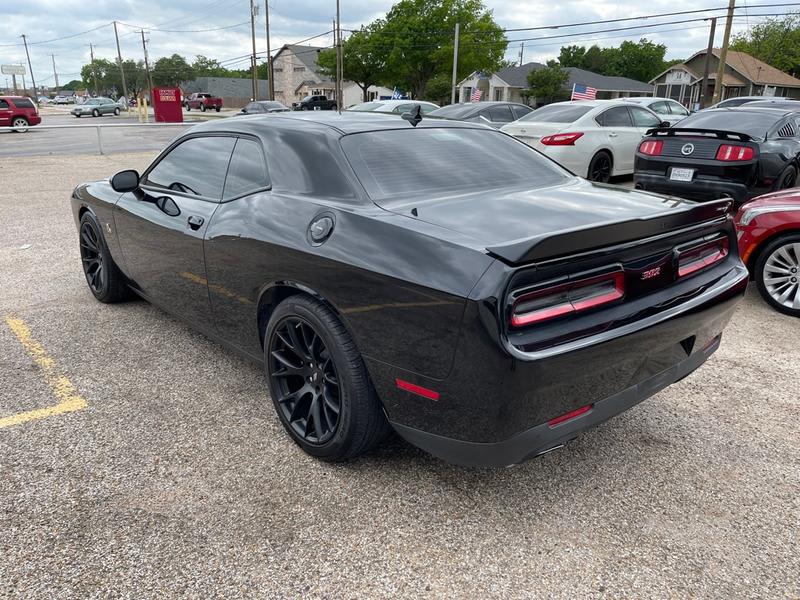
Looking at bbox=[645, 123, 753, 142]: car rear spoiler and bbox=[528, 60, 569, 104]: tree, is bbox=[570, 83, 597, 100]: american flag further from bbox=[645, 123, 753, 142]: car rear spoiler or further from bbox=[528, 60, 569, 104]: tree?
bbox=[528, 60, 569, 104]: tree

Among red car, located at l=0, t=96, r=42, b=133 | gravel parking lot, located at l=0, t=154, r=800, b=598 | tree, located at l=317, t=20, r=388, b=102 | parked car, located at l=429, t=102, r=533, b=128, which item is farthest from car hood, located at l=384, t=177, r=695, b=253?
tree, located at l=317, t=20, r=388, b=102

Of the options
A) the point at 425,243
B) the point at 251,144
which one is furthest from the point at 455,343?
the point at 251,144

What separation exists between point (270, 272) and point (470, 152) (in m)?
1.26

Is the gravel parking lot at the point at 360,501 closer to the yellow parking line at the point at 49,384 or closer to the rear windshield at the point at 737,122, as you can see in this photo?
the yellow parking line at the point at 49,384

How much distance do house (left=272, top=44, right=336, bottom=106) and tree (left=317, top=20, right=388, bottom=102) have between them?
22998 millimetres

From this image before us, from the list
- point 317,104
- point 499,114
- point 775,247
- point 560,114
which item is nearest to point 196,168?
point 775,247

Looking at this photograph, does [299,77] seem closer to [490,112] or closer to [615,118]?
[490,112]

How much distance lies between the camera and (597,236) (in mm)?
2135

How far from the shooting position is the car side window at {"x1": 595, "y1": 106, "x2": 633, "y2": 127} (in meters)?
10.3

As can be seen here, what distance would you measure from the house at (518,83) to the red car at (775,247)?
6063cm

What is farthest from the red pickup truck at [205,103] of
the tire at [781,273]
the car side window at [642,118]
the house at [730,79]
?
the tire at [781,273]

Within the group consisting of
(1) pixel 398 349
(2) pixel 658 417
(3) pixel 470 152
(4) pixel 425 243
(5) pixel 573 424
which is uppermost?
(3) pixel 470 152

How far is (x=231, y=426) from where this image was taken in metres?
3.10

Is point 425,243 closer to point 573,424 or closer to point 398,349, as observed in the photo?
point 398,349
